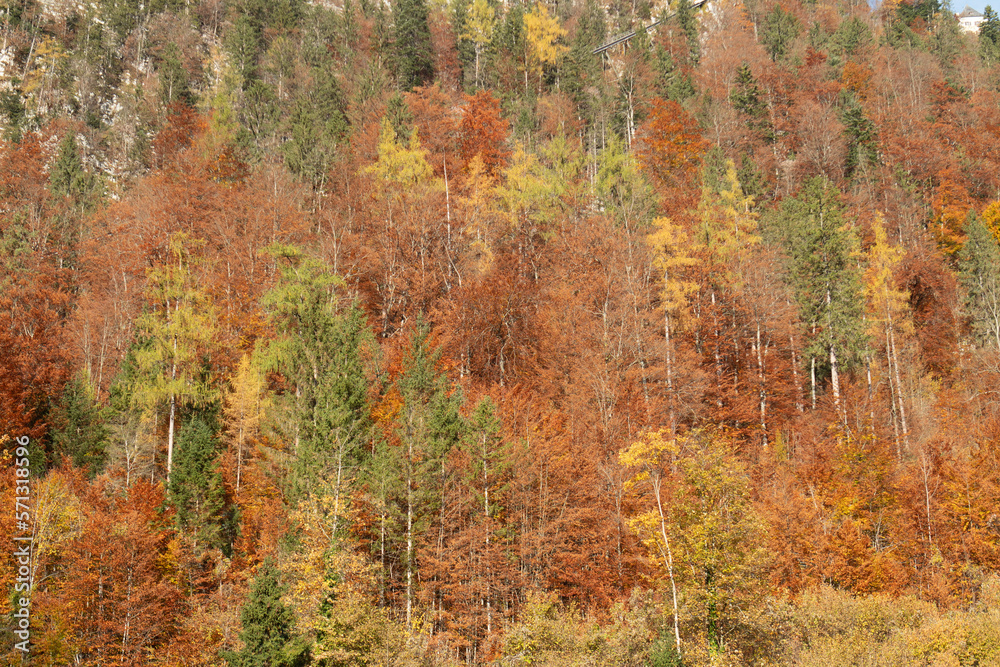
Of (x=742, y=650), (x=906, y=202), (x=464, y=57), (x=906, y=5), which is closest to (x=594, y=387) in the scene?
(x=742, y=650)

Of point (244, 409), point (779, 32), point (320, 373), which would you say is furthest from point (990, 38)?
point (244, 409)

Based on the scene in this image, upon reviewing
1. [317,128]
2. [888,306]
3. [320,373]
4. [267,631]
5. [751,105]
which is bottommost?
[267,631]

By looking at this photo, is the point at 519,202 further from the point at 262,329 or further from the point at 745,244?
the point at 262,329

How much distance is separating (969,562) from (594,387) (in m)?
17.0

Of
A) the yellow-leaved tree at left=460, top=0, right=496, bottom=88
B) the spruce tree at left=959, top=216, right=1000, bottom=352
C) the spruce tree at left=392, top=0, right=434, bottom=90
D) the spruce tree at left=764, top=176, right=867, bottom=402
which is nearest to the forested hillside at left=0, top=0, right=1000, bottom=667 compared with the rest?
the spruce tree at left=764, top=176, right=867, bottom=402

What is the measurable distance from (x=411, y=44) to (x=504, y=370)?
1699 inches

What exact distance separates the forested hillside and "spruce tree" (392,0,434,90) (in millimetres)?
4282

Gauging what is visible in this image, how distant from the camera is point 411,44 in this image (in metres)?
65.8

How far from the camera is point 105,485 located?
2909 cm

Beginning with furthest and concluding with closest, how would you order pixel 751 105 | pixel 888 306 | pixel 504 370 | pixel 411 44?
pixel 411 44
pixel 751 105
pixel 888 306
pixel 504 370

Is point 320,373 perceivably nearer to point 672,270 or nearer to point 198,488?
point 198,488

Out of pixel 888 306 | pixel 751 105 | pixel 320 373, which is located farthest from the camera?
pixel 751 105

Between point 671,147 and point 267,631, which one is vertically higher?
point 671,147

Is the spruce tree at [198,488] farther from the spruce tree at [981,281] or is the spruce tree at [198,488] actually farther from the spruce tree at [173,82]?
the spruce tree at [981,281]
